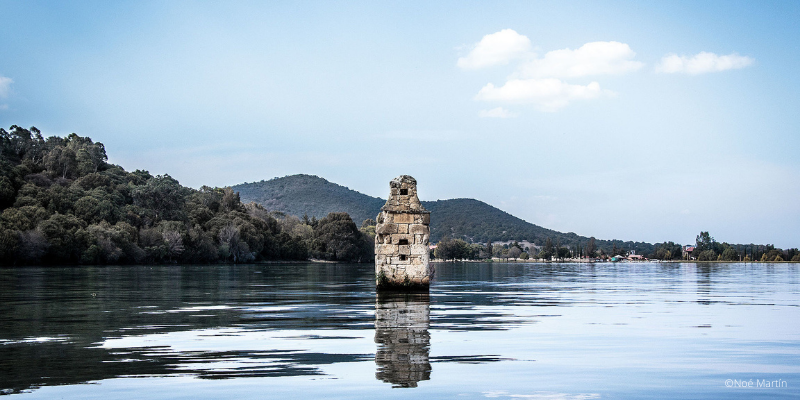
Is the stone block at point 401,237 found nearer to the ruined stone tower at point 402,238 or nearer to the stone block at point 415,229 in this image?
the ruined stone tower at point 402,238

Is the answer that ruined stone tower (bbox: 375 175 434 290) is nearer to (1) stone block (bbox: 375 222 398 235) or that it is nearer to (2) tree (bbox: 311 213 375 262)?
(1) stone block (bbox: 375 222 398 235)

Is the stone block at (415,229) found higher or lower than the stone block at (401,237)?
higher

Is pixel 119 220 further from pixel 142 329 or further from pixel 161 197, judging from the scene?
pixel 142 329

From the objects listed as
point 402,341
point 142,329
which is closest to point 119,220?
point 142,329

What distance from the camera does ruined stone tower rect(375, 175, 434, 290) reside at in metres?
22.1

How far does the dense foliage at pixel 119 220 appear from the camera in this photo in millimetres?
82938

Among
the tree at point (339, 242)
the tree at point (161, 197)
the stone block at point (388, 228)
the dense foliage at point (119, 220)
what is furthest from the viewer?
the tree at point (339, 242)

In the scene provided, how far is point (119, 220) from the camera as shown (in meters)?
102

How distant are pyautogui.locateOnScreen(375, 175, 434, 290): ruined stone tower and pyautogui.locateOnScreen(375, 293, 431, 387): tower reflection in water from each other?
87.3 inches

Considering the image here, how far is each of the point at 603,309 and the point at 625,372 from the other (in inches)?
427

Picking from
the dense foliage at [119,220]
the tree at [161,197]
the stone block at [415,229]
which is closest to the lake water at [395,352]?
the stone block at [415,229]

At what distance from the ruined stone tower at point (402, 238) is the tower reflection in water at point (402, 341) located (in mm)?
2217

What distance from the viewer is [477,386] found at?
26.8ft

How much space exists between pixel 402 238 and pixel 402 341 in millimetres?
10456
